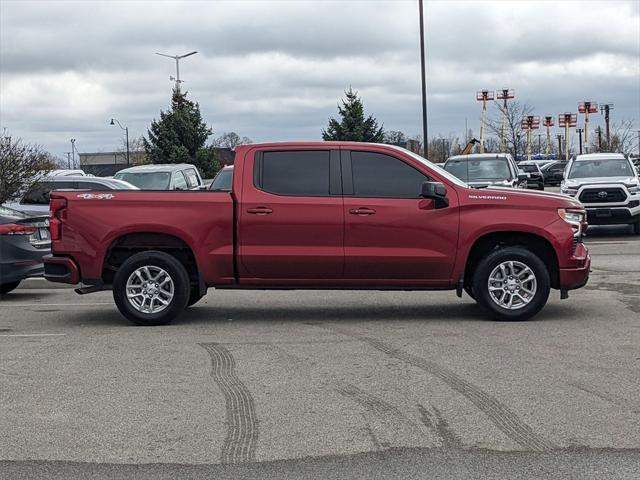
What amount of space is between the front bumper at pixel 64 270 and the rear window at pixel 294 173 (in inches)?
86.9

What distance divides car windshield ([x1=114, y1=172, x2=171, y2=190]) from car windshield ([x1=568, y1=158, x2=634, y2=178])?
388 inches

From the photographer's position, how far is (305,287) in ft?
34.4

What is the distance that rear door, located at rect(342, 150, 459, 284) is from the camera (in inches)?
400

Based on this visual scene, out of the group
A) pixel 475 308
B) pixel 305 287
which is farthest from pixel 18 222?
pixel 475 308

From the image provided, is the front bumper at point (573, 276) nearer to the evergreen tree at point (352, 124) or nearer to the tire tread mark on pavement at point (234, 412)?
the tire tread mark on pavement at point (234, 412)

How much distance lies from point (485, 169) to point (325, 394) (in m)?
16.9

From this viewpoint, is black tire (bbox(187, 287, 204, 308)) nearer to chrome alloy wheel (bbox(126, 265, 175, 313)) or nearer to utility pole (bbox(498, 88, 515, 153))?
chrome alloy wheel (bbox(126, 265, 175, 313))

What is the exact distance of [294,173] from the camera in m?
10.5

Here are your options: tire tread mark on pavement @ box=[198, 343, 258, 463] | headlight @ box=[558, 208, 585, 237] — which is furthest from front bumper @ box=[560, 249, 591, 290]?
tire tread mark on pavement @ box=[198, 343, 258, 463]

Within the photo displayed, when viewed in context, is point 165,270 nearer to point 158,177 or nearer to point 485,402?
point 485,402

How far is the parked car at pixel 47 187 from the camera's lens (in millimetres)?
19000

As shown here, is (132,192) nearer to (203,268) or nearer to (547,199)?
(203,268)

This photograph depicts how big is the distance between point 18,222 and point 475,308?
20.6ft

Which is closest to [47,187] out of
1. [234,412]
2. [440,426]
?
[234,412]
